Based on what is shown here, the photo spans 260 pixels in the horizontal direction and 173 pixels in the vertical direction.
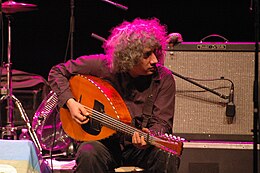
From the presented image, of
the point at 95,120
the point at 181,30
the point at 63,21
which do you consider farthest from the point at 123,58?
the point at 63,21

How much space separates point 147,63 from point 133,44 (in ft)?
0.60

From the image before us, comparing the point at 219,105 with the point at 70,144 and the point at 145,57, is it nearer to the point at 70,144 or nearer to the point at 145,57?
the point at 145,57

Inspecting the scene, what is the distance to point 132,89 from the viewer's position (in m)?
3.76

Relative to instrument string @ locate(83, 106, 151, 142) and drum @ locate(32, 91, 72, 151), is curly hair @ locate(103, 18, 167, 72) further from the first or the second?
drum @ locate(32, 91, 72, 151)

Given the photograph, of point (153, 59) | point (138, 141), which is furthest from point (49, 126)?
point (138, 141)

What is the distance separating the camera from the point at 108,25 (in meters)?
6.20

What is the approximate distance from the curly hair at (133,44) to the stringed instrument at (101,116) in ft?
0.64

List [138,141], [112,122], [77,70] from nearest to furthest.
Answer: [138,141] < [112,122] < [77,70]

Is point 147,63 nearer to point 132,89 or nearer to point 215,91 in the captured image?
point 132,89

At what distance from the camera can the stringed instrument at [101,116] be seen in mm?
3328

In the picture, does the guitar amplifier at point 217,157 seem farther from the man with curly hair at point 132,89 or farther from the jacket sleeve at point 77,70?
the jacket sleeve at point 77,70

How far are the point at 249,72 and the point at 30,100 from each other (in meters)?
2.63

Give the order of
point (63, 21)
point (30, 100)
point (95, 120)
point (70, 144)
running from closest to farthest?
point (95, 120)
point (70, 144)
point (30, 100)
point (63, 21)

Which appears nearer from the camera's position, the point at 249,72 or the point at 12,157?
the point at 12,157
